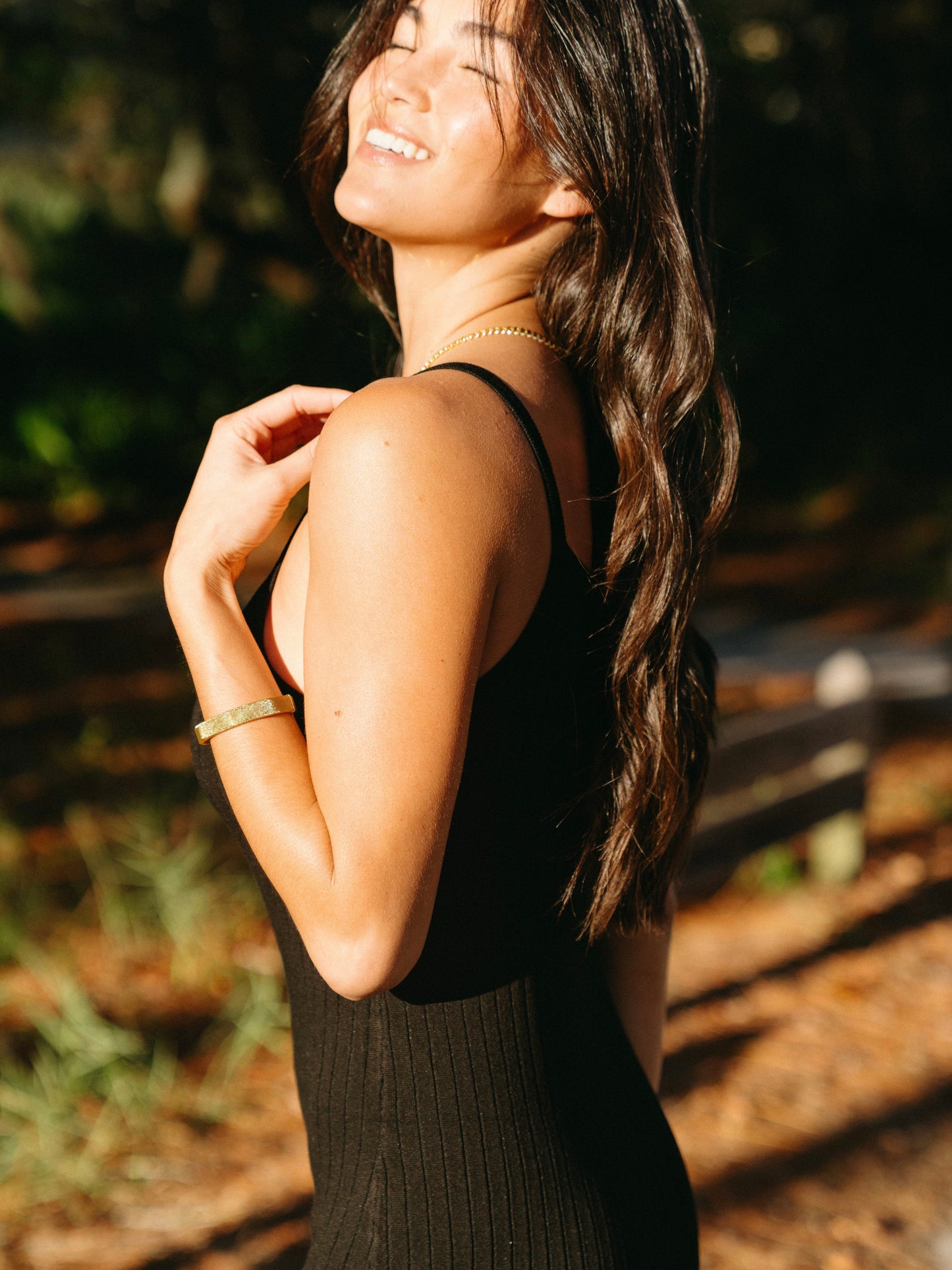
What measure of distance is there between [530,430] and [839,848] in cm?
431

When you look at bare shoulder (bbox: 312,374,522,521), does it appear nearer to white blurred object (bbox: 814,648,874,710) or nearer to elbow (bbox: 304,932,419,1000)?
elbow (bbox: 304,932,419,1000)

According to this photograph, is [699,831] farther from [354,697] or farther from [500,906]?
[354,697]

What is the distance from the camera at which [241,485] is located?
149 cm

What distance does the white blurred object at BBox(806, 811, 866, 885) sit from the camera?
515cm

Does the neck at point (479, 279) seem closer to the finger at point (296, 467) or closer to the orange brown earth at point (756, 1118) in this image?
the finger at point (296, 467)

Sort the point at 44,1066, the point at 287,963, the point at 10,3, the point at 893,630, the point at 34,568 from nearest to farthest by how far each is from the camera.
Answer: the point at 287,963 < the point at 44,1066 < the point at 10,3 < the point at 893,630 < the point at 34,568

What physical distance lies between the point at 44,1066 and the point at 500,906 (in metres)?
2.67

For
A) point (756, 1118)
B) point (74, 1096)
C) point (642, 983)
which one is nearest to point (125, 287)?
point (74, 1096)

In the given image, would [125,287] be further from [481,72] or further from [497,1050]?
[497,1050]

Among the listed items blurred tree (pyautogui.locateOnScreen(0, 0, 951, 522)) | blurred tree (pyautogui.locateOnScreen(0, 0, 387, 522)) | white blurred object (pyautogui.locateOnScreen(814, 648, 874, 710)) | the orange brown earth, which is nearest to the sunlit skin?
the orange brown earth

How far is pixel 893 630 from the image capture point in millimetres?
9664

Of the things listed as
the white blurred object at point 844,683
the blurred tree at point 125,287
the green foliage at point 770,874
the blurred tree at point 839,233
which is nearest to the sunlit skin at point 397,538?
the white blurred object at point 844,683

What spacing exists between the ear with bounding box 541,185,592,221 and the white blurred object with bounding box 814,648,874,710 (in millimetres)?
3873

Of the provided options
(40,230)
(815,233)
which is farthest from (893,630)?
(40,230)
